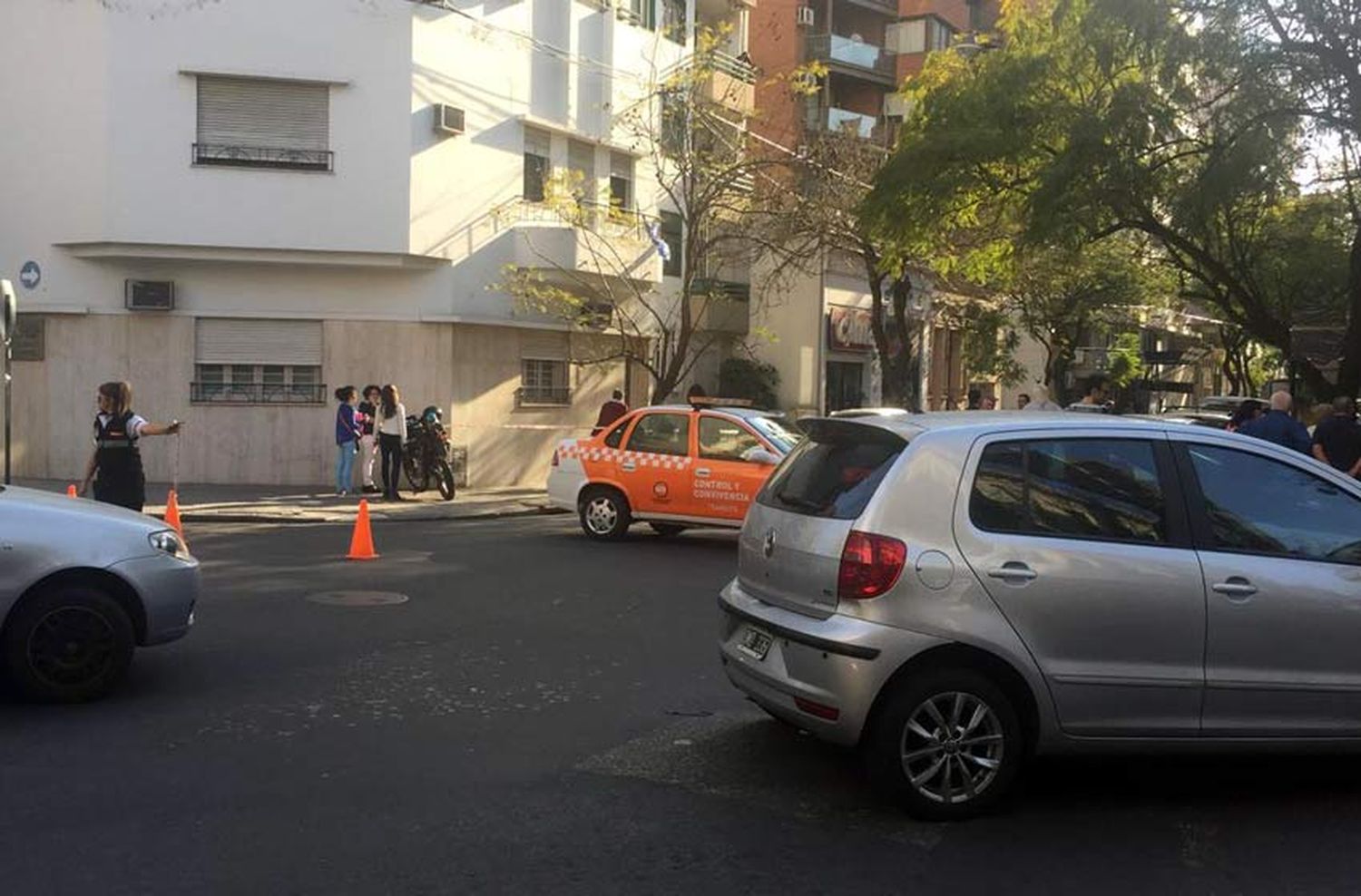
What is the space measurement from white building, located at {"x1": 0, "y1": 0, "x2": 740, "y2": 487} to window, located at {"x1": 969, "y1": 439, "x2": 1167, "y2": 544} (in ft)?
50.7

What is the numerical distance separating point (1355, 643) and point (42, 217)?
18926 millimetres

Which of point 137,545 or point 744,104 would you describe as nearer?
point 137,545

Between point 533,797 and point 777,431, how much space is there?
352 inches

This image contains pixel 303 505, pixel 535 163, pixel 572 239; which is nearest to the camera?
pixel 303 505

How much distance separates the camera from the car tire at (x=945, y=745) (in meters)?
4.92

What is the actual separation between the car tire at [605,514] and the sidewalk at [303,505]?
3.16 m

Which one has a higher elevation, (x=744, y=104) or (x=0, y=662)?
(x=744, y=104)

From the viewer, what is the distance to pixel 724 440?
44.4 ft

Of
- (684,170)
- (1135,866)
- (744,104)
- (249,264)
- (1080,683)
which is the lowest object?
(1135,866)

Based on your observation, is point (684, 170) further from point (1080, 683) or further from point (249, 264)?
point (1080, 683)

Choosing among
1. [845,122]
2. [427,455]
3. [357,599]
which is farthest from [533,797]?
[845,122]

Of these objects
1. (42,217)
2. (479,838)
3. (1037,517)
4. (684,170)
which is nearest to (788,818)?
(479,838)

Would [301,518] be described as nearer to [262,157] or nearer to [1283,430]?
[262,157]

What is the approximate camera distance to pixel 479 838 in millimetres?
4645
